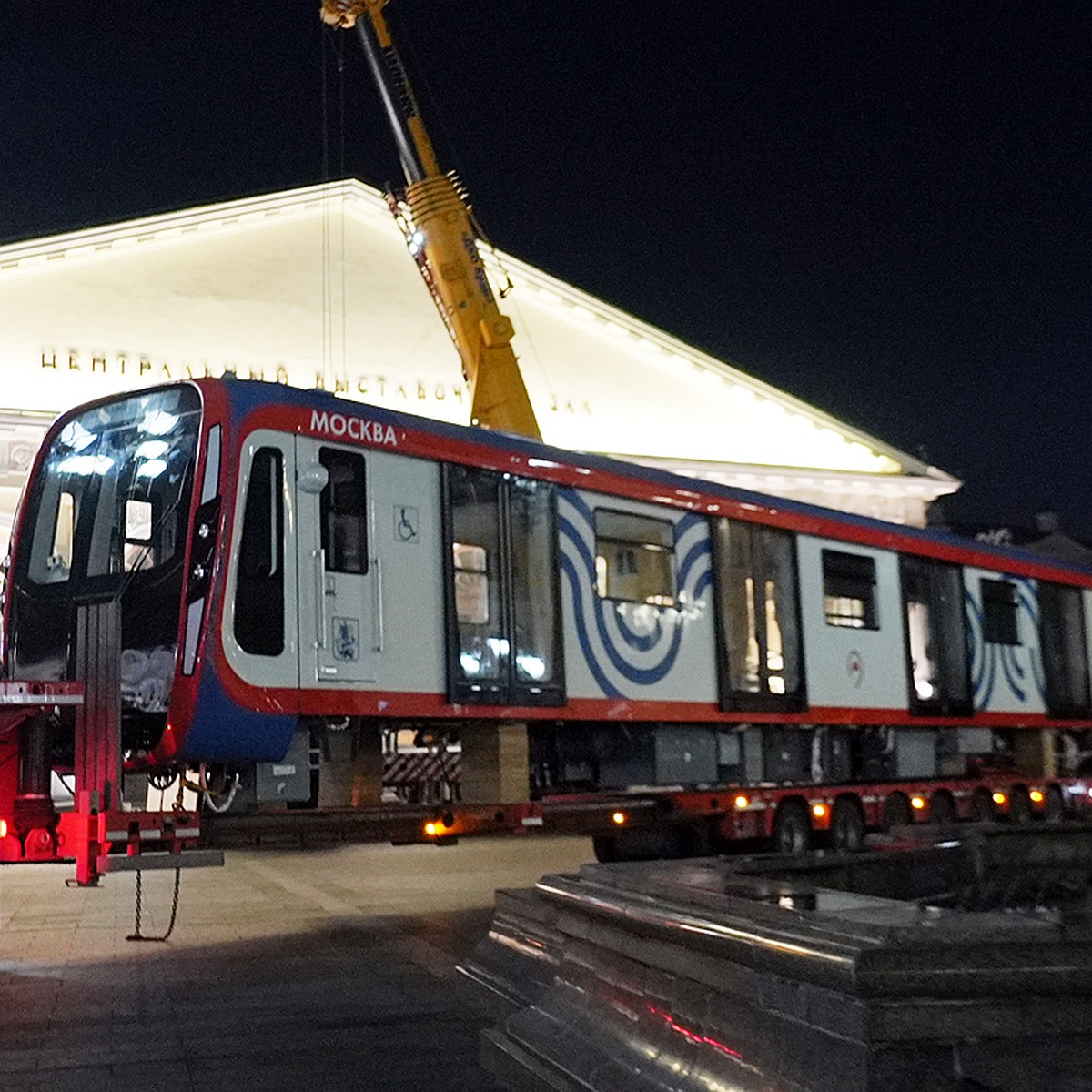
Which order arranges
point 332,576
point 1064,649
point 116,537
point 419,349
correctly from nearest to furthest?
1. point 332,576
2. point 116,537
3. point 1064,649
4. point 419,349

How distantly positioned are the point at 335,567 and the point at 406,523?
0.76 meters

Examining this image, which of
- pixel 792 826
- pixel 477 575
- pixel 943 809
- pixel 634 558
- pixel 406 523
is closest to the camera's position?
pixel 406 523

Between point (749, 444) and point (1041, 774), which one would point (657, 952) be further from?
point (749, 444)

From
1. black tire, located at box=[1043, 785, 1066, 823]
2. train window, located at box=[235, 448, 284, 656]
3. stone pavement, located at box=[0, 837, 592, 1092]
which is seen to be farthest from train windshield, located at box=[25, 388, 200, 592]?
black tire, located at box=[1043, 785, 1066, 823]

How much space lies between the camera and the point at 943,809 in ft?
53.3

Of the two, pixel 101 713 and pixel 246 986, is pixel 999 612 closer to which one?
pixel 246 986

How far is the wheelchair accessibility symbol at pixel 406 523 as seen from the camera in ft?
32.3

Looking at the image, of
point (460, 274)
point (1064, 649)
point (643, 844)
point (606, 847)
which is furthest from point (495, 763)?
point (1064, 649)

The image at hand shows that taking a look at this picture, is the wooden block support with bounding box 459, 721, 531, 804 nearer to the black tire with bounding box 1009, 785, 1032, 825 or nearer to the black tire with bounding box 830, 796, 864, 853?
the black tire with bounding box 830, 796, 864, 853

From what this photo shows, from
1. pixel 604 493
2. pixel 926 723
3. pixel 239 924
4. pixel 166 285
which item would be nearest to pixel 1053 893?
pixel 604 493

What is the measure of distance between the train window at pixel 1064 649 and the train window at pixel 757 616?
6071 mm

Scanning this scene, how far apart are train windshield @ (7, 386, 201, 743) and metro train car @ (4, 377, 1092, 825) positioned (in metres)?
0.02

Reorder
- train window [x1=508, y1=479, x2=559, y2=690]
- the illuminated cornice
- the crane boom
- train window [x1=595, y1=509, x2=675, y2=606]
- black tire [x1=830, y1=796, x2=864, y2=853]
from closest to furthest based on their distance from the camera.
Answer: train window [x1=508, y1=479, x2=559, y2=690], train window [x1=595, y1=509, x2=675, y2=606], black tire [x1=830, y1=796, x2=864, y2=853], the crane boom, the illuminated cornice

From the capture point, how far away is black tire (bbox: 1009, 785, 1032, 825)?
17078 millimetres
